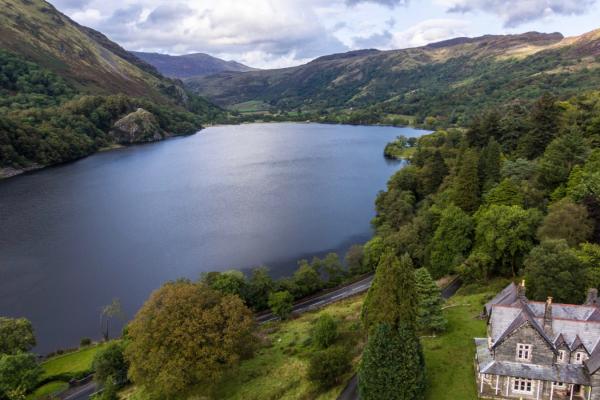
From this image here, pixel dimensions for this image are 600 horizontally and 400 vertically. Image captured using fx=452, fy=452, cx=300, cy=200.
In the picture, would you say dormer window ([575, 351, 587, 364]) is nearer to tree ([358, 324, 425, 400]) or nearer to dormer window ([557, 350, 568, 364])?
dormer window ([557, 350, 568, 364])

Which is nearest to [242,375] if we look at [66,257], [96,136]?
[66,257]

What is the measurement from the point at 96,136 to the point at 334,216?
14001 centimetres

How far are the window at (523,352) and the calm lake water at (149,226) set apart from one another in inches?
1645

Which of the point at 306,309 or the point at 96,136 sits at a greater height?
the point at 96,136

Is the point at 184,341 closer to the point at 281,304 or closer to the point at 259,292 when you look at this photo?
the point at 281,304

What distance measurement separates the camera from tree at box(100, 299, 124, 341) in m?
52.7

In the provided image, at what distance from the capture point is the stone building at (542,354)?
27016 mm

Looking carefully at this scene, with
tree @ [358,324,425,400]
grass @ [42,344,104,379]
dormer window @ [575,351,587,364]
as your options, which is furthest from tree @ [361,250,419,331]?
grass @ [42,344,104,379]

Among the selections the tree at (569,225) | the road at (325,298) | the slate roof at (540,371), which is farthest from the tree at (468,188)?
the slate roof at (540,371)

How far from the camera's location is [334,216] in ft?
299

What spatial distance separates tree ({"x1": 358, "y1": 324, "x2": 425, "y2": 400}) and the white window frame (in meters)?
5.87

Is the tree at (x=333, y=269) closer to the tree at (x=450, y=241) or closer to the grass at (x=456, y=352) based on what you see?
the tree at (x=450, y=241)

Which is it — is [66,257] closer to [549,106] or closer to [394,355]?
[394,355]

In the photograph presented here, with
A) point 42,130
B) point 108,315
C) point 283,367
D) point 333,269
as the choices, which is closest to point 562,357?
point 283,367
